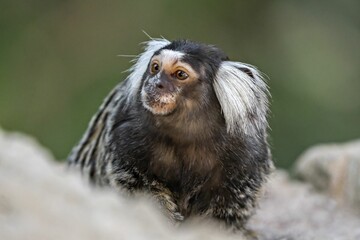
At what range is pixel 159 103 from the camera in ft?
13.4

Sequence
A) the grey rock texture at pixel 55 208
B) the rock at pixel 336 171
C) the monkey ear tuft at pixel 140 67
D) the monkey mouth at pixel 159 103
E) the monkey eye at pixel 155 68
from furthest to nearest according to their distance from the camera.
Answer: the rock at pixel 336 171
the monkey ear tuft at pixel 140 67
the monkey eye at pixel 155 68
the monkey mouth at pixel 159 103
the grey rock texture at pixel 55 208

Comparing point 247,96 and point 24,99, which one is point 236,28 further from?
point 247,96

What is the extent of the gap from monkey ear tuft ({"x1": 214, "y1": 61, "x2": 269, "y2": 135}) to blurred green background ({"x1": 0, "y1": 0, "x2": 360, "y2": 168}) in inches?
181

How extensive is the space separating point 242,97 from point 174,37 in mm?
5313

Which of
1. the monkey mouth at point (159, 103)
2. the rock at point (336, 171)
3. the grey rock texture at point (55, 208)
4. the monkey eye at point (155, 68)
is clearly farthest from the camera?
the rock at point (336, 171)

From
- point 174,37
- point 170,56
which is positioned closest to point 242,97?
point 170,56

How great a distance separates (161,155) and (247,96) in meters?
0.48

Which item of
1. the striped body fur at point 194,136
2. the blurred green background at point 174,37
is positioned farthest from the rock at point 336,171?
the blurred green background at point 174,37

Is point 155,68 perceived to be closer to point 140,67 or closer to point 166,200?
point 140,67

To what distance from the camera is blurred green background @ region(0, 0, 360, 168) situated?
9.17m

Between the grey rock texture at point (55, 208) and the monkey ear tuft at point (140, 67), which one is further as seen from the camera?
the monkey ear tuft at point (140, 67)

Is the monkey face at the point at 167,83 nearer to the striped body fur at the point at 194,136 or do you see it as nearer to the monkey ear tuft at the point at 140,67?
the striped body fur at the point at 194,136

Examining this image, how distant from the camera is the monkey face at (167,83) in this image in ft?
13.4

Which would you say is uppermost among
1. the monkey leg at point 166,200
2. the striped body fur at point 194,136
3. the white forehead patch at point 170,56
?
the white forehead patch at point 170,56
